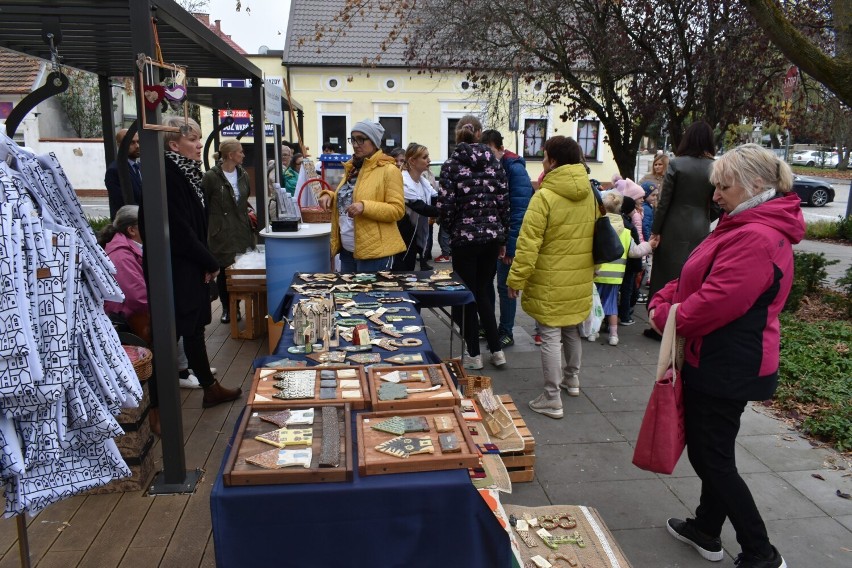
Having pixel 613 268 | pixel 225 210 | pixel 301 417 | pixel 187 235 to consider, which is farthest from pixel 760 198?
pixel 225 210

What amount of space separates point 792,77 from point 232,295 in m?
7.84

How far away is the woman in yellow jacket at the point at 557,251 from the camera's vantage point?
4.16m

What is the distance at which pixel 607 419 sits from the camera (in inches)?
177

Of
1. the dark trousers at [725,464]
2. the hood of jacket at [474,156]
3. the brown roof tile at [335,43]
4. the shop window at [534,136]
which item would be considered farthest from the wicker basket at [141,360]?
the shop window at [534,136]

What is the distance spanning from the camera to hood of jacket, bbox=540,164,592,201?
4113mm

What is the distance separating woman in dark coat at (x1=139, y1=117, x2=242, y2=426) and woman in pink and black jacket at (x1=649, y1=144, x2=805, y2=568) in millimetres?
2736

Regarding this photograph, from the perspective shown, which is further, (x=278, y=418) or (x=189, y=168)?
(x=189, y=168)

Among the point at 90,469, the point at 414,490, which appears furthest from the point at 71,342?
the point at 414,490

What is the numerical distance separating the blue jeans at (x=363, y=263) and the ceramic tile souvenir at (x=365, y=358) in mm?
2011

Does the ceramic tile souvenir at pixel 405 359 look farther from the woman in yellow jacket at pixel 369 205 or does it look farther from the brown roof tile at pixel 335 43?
the brown roof tile at pixel 335 43

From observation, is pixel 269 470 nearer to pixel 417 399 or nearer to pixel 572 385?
pixel 417 399

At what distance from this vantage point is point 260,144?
7039 millimetres

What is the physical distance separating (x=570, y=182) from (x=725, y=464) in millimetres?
2009

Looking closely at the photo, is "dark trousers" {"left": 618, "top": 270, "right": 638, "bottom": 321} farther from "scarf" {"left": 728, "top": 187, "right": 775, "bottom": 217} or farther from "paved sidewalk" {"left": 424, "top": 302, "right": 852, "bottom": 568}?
"scarf" {"left": 728, "top": 187, "right": 775, "bottom": 217}
